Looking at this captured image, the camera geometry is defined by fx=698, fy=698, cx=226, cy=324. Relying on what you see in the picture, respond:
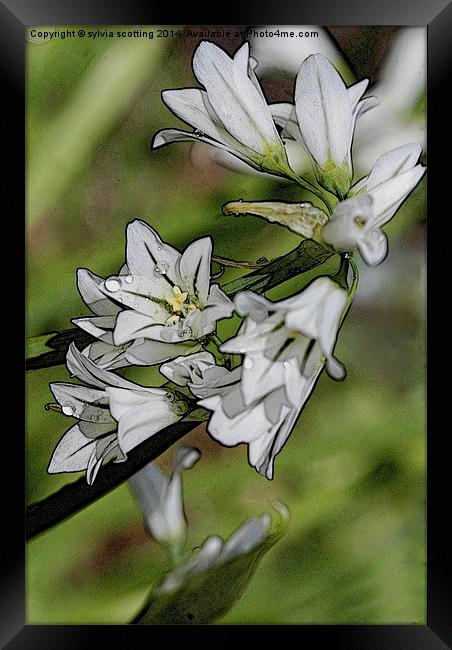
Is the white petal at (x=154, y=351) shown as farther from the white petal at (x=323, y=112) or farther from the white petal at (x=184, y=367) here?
the white petal at (x=323, y=112)

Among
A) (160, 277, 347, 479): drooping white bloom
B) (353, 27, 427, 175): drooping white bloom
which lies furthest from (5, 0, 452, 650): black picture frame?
(160, 277, 347, 479): drooping white bloom

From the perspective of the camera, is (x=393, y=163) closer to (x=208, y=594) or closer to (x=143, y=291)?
(x=143, y=291)

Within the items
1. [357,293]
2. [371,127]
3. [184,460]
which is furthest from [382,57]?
[184,460]

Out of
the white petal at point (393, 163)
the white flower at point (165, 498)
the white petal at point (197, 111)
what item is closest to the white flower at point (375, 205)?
the white petal at point (393, 163)

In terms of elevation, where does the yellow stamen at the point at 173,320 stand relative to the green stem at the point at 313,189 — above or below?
below

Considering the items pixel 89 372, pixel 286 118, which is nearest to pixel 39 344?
pixel 89 372

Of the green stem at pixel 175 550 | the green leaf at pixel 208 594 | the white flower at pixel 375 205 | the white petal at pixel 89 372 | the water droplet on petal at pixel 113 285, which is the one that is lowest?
the green leaf at pixel 208 594

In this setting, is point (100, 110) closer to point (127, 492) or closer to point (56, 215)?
point (56, 215)
